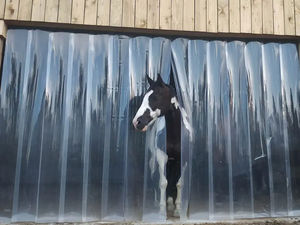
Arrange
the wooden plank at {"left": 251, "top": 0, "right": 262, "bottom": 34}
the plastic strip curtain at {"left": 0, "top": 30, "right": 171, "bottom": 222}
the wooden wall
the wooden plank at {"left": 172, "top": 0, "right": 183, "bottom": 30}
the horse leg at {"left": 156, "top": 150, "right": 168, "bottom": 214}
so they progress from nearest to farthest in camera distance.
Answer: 1. the plastic strip curtain at {"left": 0, "top": 30, "right": 171, "bottom": 222}
2. the horse leg at {"left": 156, "top": 150, "right": 168, "bottom": 214}
3. the wooden wall
4. the wooden plank at {"left": 172, "top": 0, "right": 183, "bottom": 30}
5. the wooden plank at {"left": 251, "top": 0, "right": 262, "bottom": 34}

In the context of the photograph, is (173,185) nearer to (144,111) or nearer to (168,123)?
(168,123)

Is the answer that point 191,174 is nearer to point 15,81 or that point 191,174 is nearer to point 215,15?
point 215,15

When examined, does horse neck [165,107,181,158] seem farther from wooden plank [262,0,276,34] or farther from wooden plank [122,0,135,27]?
wooden plank [262,0,276,34]

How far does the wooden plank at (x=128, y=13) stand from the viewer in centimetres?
344

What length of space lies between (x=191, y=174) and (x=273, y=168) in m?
1.02

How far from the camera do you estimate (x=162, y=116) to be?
11.3 feet

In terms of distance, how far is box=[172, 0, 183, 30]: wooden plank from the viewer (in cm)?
350

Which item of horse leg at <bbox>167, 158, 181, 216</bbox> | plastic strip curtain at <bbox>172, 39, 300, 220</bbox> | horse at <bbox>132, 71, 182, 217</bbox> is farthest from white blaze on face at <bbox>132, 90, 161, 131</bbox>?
horse leg at <bbox>167, 158, 181, 216</bbox>

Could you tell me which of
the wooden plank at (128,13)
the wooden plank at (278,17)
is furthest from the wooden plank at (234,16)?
the wooden plank at (128,13)

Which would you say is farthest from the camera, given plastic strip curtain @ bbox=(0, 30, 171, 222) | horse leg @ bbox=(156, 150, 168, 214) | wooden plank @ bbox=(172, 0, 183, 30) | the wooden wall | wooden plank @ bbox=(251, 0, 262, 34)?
wooden plank @ bbox=(251, 0, 262, 34)

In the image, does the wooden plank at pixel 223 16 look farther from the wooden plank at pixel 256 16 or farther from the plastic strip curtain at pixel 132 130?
the wooden plank at pixel 256 16

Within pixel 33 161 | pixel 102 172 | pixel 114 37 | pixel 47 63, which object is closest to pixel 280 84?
pixel 114 37

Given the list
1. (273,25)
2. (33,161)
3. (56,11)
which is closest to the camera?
(33,161)

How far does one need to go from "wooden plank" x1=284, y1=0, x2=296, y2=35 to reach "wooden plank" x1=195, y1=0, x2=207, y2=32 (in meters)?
1.05
